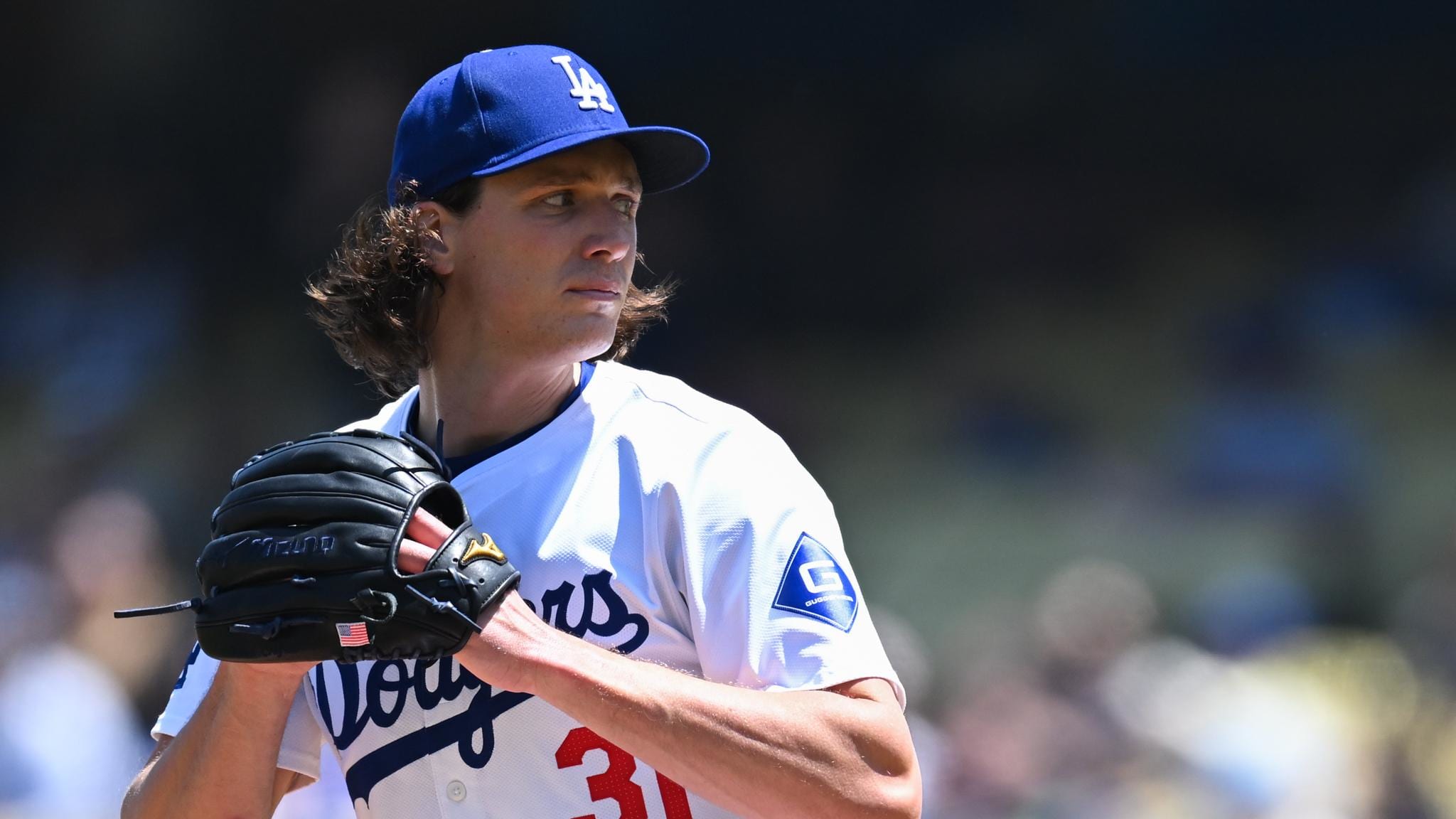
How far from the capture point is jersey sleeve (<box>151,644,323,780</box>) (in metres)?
1.64

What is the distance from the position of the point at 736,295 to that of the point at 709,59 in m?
0.79

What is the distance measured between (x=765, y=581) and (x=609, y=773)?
0.84 ft

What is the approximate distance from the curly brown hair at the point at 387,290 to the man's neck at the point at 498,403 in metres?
0.09

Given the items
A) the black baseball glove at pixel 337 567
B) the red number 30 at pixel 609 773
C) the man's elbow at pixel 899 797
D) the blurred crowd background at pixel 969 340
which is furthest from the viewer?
the blurred crowd background at pixel 969 340

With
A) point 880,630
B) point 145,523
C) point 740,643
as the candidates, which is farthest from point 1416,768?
point 145,523

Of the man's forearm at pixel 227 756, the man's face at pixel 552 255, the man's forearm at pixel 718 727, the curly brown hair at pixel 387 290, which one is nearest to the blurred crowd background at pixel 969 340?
the curly brown hair at pixel 387 290

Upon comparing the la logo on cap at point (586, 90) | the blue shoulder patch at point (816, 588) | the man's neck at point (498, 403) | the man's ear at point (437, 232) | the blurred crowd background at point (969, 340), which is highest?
the la logo on cap at point (586, 90)

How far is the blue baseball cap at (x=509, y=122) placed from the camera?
1654mm

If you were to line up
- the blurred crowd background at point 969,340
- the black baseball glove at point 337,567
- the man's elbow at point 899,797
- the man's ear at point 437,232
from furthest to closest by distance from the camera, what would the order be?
1. the blurred crowd background at point 969,340
2. the man's ear at point 437,232
3. the man's elbow at point 899,797
4. the black baseball glove at point 337,567

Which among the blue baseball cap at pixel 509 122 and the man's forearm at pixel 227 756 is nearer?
the man's forearm at pixel 227 756

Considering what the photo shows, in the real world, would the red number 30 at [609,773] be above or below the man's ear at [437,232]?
below

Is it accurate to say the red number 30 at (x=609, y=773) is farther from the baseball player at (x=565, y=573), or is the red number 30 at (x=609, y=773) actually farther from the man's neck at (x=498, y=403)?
the man's neck at (x=498, y=403)

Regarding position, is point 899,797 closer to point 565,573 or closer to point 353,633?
point 565,573

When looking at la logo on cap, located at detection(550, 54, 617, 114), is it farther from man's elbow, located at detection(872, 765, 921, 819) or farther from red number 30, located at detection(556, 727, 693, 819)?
man's elbow, located at detection(872, 765, 921, 819)
